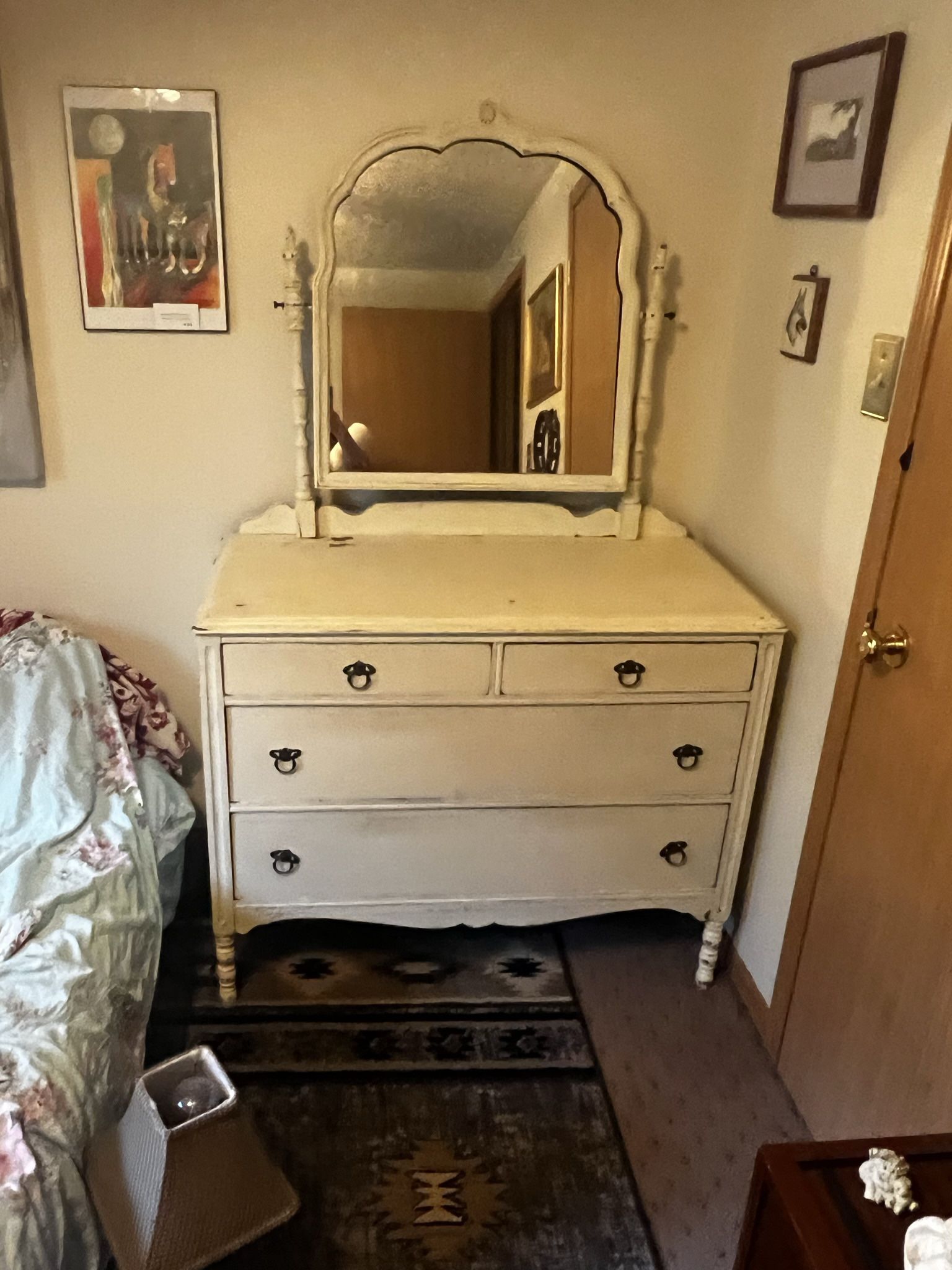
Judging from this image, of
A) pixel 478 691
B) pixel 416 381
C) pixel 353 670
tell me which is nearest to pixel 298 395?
pixel 416 381

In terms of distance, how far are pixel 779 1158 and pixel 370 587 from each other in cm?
119

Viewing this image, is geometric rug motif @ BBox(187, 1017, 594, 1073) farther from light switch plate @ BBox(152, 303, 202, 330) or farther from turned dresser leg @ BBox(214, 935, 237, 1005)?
light switch plate @ BBox(152, 303, 202, 330)

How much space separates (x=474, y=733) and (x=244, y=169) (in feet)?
3.93

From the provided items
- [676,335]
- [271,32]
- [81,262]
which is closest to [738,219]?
[676,335]

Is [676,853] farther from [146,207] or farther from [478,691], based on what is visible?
[146,207]

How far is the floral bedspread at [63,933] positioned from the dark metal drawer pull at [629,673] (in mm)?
970

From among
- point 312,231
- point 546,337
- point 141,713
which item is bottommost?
point 141,713

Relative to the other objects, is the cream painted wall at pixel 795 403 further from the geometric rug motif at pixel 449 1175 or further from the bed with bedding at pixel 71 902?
the bed with bedding at pixel 71 902

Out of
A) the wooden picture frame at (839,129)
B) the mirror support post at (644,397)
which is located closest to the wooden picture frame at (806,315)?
the wooden picture frame at (839,129)

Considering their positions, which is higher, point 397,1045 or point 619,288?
point 619,288

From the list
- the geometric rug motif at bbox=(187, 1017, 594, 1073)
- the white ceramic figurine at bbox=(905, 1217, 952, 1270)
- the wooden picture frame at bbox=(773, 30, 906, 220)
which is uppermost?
the wooden picture frame at bbox=(773, 30, 906, 220)

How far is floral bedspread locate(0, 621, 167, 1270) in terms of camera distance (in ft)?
4.29

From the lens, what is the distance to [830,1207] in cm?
91

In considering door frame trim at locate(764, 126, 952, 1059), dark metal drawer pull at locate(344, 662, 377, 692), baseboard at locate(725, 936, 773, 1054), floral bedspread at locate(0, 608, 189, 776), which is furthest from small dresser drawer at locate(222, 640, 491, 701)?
baseboard at locate(725, 936, 773, 1054)
